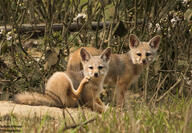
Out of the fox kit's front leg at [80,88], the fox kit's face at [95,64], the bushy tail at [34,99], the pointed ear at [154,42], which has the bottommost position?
the bushy tail at [34,99]

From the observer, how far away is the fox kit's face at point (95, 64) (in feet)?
20.0

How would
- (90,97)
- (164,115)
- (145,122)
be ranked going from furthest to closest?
(90,97) < (164,115) < (145,122)

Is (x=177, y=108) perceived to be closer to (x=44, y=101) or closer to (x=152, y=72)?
(x=44, y=101)

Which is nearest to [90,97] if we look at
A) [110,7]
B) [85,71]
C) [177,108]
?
[85,71]

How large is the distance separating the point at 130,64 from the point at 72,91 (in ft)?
6.93

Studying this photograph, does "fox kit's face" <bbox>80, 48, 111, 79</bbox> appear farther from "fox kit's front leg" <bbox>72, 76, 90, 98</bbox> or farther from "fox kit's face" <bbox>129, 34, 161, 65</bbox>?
"fox kit's face" <bbox>129, 34, 161, 65</bbox>

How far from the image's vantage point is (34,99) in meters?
5.51

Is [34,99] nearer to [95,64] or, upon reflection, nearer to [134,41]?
[95,64]

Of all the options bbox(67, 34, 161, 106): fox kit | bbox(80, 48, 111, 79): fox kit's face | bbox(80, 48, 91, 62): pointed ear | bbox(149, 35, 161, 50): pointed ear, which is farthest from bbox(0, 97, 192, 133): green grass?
bbox(149, 35, 161, 50): pointed ear

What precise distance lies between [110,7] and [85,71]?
2.89m

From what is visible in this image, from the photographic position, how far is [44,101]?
558 cm

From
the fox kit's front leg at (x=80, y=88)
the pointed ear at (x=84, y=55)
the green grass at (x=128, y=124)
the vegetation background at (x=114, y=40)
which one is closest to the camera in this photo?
the green grass at (x=128, y=124)

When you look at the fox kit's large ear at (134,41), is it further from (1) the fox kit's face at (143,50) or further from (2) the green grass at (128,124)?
(2) the green grass at (128,124)

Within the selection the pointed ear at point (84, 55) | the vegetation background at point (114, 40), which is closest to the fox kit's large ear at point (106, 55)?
the pointed ear at point (84, 55)
